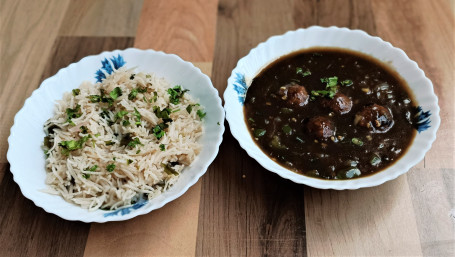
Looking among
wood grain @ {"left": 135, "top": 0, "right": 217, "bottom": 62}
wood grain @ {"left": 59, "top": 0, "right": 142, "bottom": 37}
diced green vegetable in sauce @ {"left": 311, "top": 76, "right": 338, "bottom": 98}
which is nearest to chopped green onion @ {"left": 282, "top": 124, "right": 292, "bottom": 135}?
diced green vegetable in sauce @ {"left": 311, "top": 76, "right": 338, "bottom": 98}

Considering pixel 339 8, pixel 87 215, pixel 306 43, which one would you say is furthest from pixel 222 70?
pixel 87 215

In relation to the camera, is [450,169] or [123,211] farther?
[450,169]

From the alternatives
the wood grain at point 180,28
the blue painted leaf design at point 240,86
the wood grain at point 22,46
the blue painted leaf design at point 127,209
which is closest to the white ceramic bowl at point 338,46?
the blue painted leaf design at point 240,86

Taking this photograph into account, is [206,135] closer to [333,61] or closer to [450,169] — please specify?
[333,61]

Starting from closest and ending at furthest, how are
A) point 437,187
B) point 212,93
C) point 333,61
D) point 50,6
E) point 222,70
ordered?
point 437,187, point 212,93, point 333,61, point 222,70, point 50,6

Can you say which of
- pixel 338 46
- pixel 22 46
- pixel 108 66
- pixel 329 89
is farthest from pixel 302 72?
pixel 22 46

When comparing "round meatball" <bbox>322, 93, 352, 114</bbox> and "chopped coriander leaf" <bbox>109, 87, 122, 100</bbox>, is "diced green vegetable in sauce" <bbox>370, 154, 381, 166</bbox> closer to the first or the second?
"round meatball" <bbox>322, 93, 352, 114</bbox>
